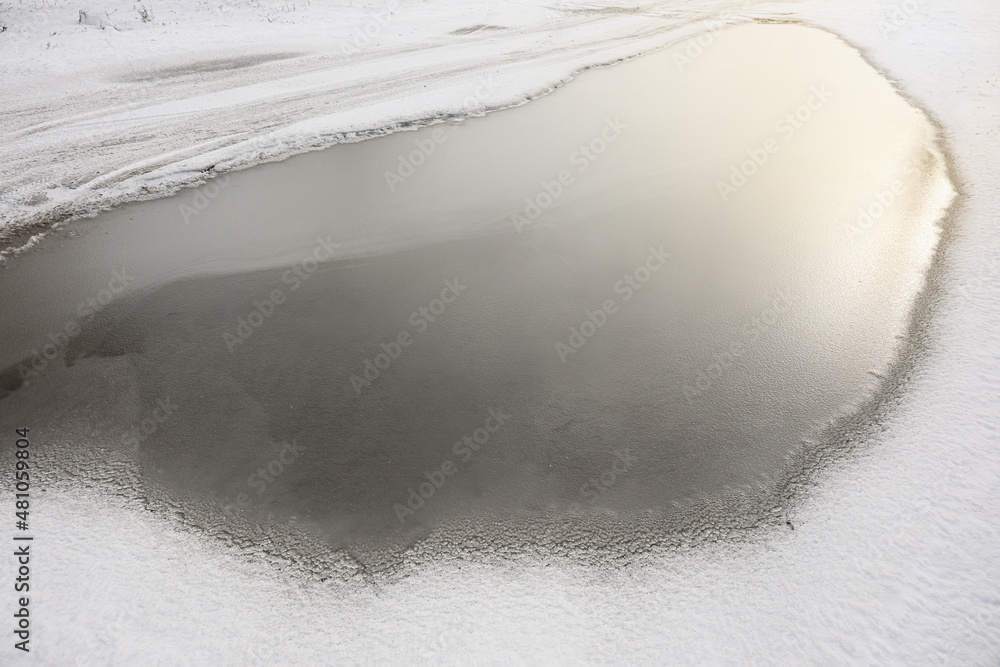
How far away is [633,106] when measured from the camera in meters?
7.75

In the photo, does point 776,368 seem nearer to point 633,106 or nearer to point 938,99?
point 633,106

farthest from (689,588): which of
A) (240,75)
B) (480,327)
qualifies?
(240,75)

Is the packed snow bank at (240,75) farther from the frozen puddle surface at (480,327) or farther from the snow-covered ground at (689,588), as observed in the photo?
the snow-covered ground at (689,588)

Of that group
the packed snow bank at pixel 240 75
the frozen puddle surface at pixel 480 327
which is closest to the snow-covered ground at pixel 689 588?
the frozen puddle surface at pixel 480 327

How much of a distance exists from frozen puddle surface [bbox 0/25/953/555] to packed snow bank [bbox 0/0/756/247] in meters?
0.70

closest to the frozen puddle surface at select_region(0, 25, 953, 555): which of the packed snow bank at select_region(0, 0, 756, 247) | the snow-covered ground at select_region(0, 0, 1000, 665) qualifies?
the snow-covered ground at select_region(0, 0, 1000, 665)

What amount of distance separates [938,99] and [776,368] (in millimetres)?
6325

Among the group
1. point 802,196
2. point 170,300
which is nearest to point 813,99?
point 802,196

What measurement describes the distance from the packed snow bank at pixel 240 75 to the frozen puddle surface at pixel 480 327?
70cm

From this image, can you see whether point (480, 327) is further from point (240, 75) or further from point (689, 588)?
point (240, 75)

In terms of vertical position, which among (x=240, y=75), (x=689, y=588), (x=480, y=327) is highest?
(x=240, y=75)

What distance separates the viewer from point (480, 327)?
4223mm

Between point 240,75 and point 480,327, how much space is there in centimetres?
677

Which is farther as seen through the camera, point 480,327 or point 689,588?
point 480,327
